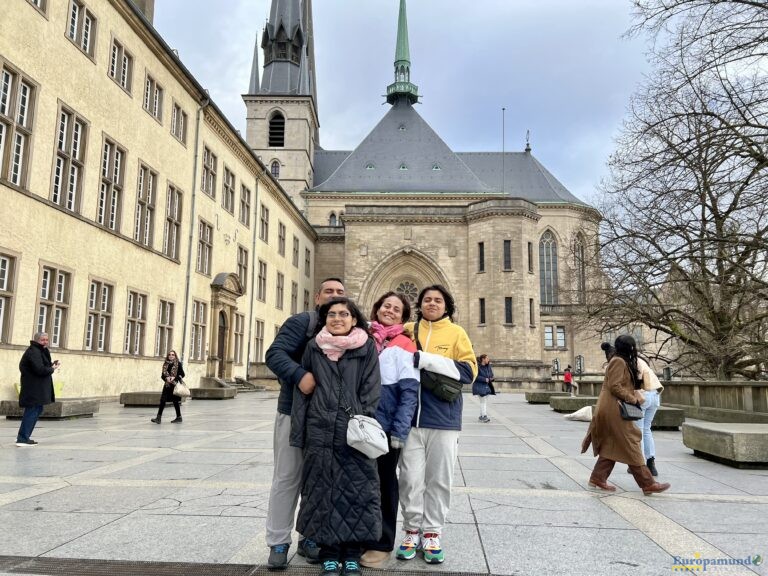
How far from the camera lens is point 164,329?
21.6m

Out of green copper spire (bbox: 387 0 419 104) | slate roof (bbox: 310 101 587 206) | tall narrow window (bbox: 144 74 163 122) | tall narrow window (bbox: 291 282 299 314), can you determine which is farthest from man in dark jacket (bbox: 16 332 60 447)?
green copper spire (bbox: 387 0 419 104)

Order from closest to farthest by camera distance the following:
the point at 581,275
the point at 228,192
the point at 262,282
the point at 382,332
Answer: the point at 382,332 → the point at 581,275 → the point at 228,192 → the point at 262,282

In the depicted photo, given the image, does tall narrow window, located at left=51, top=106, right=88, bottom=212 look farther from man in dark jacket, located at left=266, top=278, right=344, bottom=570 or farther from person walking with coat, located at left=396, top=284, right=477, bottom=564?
person walking with coat, located at left=396, top=284, right=477, bottom=564

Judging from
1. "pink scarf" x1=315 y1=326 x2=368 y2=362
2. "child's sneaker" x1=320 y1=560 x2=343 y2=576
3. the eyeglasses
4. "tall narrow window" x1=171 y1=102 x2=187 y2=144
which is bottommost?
"child's sneaker" x1=320 y1=560 x2=343 y2=576

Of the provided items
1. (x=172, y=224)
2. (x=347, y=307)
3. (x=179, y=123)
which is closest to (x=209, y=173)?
(x=179, y=123)

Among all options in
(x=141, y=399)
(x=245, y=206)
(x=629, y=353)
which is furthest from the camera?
(x=245, y=206)

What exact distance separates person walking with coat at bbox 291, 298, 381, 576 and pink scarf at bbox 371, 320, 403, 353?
1.38 feet

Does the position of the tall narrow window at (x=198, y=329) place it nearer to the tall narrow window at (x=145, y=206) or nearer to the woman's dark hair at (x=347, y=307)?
the tall narrow window at (x=145, y=206)

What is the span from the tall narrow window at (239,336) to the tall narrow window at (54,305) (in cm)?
1336

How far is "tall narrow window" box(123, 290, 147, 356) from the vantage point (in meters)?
19.0

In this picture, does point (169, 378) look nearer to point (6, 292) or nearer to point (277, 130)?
point (6, 292)

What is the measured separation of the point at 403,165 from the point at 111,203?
36.0 meters

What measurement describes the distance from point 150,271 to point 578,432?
14.7 metres

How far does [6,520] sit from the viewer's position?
4.51 metres
